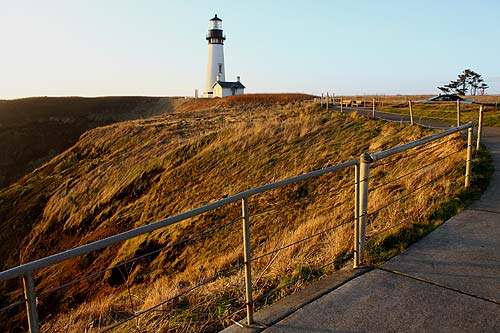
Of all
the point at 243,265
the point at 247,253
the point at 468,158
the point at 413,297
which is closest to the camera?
the point at 247,253

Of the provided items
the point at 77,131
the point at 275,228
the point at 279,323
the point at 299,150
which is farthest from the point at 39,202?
the point at 77,131

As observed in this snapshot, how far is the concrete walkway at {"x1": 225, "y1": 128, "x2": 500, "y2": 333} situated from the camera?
3.20 m

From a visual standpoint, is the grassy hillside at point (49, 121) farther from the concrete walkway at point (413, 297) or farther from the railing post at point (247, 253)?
the concrete walkway at point (413, 297)

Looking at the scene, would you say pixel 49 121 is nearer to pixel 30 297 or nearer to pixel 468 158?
pixel 468 158

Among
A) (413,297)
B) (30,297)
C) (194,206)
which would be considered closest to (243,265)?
(413,297)

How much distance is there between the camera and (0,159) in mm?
42125

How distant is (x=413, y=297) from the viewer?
11.7 feet

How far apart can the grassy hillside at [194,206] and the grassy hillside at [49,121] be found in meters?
18.9

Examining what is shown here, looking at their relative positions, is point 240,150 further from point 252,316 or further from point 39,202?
point 252,316

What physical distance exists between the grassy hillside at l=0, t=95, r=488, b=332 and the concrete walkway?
48cm

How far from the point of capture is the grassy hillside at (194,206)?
16.4 feet

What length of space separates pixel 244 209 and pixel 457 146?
9.00 m

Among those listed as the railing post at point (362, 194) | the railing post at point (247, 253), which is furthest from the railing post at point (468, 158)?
the railing post at point (247, 253)

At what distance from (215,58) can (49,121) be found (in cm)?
2628
